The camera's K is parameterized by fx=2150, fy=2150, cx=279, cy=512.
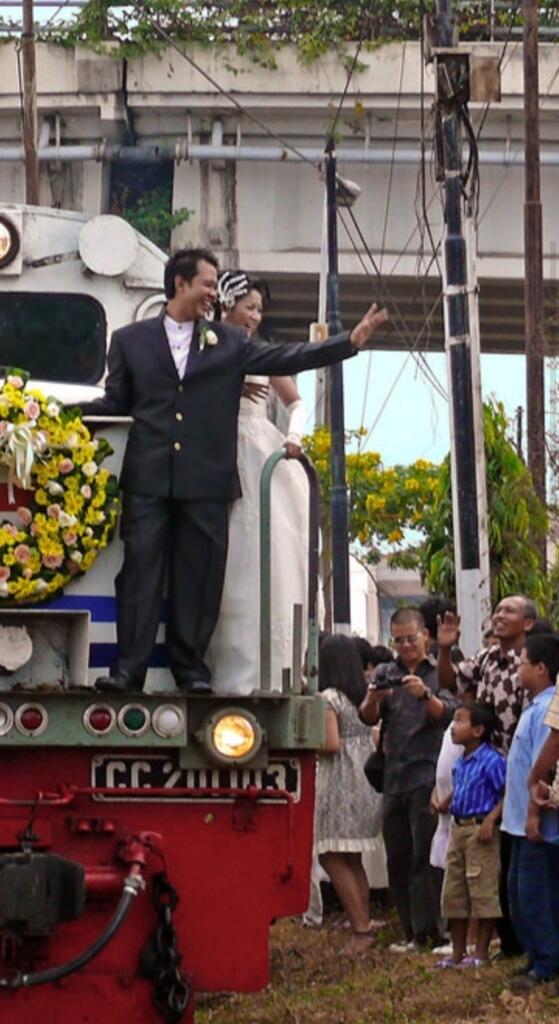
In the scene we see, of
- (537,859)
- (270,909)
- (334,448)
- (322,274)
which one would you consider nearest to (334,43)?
(322,274)

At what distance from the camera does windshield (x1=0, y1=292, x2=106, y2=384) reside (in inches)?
372

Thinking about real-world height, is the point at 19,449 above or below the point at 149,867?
above

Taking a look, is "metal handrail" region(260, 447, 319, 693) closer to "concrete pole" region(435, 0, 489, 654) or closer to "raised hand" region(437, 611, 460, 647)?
"raised hand" region(437, 611, 460, 647)

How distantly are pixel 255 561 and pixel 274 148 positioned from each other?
2006cm

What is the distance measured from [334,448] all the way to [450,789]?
1451 centimetres

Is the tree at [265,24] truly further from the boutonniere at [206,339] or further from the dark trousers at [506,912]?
the boutonniere at [206,339]

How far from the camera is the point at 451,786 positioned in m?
11.1

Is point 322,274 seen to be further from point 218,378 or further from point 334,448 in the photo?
point 218,378

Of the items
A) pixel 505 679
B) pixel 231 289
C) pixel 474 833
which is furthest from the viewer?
pixel 505 679

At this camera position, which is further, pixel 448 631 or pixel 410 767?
pixel 410 767

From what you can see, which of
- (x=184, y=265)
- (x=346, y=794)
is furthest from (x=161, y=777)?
(x=346, y=794)

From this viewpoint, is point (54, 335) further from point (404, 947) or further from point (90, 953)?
point (404, 947)

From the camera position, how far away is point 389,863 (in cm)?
1195

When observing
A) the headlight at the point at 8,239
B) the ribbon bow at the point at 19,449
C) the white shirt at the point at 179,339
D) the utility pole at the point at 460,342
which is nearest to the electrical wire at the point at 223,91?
the utility pole at the point at 460,342
